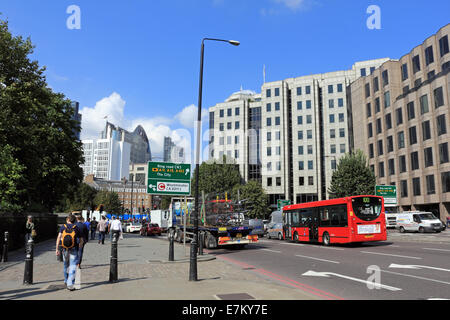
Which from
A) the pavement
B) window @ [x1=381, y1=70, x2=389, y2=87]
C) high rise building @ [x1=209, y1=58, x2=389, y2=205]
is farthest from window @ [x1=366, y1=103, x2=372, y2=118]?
the pavement

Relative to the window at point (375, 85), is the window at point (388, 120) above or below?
below

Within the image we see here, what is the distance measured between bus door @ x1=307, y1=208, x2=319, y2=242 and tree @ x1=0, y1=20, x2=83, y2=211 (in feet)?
57.9

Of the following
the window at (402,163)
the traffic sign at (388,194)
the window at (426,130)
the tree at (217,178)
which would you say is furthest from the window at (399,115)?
the tree at (217,178)

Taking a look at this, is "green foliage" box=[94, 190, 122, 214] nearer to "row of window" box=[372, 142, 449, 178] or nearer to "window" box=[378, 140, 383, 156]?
"window" box=[378, 140, 383, 156]

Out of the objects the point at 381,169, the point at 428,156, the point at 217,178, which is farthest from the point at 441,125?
the point at 217,178

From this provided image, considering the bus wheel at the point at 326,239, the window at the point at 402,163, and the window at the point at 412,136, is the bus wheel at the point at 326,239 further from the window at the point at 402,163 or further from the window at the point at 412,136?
the window at the point at 402,163

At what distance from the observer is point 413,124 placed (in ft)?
170

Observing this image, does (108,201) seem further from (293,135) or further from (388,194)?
(388,194)

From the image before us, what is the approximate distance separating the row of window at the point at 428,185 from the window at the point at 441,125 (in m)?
5.24

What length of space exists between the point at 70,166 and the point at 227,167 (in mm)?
37540

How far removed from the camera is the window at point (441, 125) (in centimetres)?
4609

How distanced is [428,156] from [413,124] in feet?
17.6
